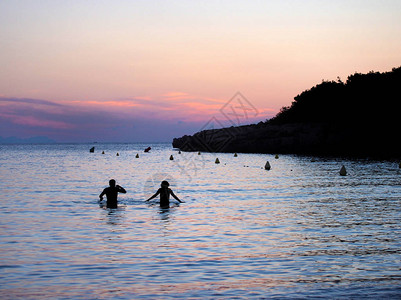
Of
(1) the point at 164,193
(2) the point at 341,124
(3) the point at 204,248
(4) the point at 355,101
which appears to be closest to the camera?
(3) the point at 204,248

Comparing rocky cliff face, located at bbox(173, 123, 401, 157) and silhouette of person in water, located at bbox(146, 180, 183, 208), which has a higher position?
rocky cliff face, located at bbox(173, 123, 401, 157)

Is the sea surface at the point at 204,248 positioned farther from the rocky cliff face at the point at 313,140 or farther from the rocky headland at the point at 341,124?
the rocky cliff face at the point at 313,140

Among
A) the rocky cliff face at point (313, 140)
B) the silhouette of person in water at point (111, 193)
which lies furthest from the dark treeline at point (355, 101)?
the silhouette of person in water at point (111, 193)

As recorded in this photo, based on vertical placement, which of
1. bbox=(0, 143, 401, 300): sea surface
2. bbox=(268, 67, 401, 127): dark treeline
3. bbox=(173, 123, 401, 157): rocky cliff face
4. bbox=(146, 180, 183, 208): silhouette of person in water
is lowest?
bbox=(0, 143, 401, 300): sea surface

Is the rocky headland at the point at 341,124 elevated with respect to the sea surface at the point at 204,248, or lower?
elevated

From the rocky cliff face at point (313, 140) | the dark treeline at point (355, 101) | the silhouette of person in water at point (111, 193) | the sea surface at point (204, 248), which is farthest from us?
the rocky cliff face at point (313, 140)

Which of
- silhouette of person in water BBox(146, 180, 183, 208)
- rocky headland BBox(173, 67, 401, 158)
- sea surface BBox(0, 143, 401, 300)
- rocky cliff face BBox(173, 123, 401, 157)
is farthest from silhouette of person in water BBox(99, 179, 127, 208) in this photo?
rocky cliff face BBox(173, 123, 401, 157)

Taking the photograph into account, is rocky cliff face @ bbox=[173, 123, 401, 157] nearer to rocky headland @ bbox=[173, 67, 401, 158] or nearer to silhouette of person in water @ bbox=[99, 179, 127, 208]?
rocky headland @ bbox=[173, 67, 401, 158]

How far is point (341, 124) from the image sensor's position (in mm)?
105375

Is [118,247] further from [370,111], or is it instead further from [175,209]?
[370,111]

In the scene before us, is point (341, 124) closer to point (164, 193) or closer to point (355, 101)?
point (355, 101)

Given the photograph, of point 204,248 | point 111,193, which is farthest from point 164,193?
point 204,248

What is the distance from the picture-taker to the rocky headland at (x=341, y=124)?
9838 centimetres

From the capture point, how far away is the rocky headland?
323 ft
